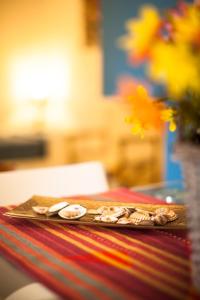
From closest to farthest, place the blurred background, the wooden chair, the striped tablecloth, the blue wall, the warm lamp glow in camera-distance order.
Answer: the striped tablecloth → the wooden chair → the blue wall → the blurred background → the warm lamp glow

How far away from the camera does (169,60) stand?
56 cm

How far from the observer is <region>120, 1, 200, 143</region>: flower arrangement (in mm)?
565

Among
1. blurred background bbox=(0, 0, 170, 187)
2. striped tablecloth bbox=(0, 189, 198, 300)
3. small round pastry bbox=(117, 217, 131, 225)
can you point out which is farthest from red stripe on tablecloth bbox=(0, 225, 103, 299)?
blurred background bbox=(0, 0, 170, 187)

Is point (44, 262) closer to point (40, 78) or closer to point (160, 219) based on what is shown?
point (160, 219)

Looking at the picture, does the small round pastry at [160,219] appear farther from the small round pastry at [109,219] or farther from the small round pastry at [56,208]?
the small round pastry at [56,208]

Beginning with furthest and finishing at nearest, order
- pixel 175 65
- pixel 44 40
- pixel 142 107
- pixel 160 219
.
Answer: pixel 44 40, pixel 160 219, pixel 142 107, pixel 175 65

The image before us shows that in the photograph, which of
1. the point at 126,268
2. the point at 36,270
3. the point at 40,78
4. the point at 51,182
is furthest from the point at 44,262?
the point at 40,78

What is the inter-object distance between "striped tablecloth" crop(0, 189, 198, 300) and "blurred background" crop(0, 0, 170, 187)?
12.8 feet

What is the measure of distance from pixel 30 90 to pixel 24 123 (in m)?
0.41

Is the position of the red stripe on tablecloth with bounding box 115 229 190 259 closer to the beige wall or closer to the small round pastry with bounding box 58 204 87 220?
the small round pastry with bounding box 58 204 87 220

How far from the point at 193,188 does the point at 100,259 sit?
0.24 meters

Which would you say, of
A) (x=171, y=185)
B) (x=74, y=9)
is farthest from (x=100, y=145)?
(x=171, y=185)

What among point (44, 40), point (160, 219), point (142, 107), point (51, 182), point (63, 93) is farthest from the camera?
point (63, 93)

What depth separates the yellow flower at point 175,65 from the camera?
561 mm
